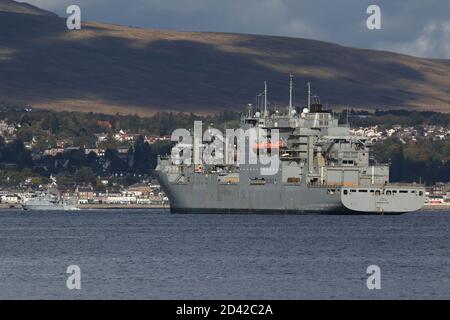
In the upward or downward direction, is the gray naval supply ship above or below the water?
above

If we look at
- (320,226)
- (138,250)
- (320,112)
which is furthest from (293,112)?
(138,250)

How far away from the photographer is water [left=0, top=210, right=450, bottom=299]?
5247 cm

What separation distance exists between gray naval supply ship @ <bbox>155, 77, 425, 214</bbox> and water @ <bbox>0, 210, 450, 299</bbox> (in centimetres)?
1190

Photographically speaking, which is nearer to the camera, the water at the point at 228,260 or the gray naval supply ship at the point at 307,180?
the water at the point at 228,260

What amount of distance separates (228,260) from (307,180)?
1971 inches

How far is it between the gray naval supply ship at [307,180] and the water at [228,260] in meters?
11.9

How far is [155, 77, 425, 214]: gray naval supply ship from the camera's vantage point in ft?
376

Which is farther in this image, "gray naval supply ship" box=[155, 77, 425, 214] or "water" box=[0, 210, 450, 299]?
"gray naval supply ship" box=[155, 77, 425, 214]

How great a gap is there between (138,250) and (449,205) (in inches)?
4750

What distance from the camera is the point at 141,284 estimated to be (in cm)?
5441

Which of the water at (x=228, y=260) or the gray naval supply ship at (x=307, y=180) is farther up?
the gray naval supply ship at (x=307, y=180)

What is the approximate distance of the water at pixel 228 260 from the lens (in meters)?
52.5

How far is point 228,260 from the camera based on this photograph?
65.8 m
